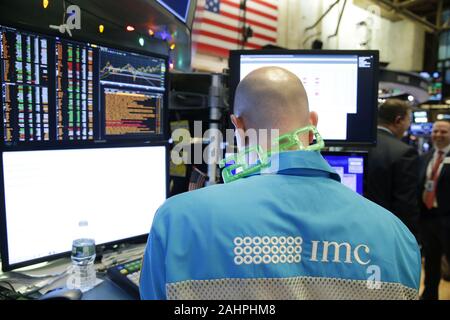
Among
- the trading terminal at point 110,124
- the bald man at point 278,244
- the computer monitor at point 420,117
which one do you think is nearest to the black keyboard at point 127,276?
the trading terminal at point 110,124

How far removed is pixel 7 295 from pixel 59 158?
425 mm

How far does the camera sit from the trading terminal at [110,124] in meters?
1.09

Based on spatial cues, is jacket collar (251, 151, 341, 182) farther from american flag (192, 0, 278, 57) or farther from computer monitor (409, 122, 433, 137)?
computer monitor (409, 122, 433, 137)

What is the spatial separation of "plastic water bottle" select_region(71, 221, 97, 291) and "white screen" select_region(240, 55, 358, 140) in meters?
0.81

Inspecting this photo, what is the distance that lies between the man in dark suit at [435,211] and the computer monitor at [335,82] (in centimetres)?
226

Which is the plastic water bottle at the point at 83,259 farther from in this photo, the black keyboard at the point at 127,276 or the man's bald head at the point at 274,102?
the man's bald head at the point at 274,102

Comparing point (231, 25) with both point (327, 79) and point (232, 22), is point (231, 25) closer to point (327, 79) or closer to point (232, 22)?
point (232, 22)

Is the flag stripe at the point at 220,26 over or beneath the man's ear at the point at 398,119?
over

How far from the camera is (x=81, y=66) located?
1.23 metres

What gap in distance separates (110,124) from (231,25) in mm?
3716

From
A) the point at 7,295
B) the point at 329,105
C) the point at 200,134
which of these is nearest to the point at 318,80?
the point at 329,105

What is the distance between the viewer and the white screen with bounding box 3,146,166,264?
1.08m

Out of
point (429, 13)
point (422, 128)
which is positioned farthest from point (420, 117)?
point (429, 13)
